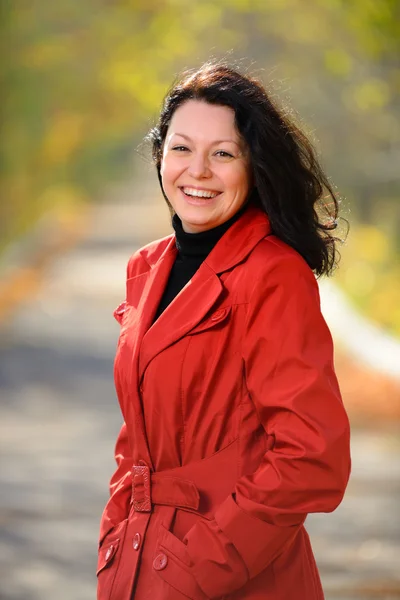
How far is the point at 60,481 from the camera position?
7.56 meters

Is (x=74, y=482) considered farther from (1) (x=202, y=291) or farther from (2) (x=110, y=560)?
(1) (x=202, y=291)

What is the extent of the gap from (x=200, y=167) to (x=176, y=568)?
917 millimetres

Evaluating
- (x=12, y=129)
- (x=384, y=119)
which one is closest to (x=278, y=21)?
(x=384, y=119)

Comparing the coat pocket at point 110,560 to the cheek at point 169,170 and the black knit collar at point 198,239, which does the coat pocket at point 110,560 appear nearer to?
the black knit collar at point 198,239

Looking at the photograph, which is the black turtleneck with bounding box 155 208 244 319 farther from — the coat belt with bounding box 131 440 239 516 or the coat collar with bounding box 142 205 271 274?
the coat belt with bounding box 131 440 239 516

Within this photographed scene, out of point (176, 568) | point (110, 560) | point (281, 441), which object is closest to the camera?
point (281, 441)

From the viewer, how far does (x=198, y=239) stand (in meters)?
2.99

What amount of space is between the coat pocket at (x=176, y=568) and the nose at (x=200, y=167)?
0.83 meters

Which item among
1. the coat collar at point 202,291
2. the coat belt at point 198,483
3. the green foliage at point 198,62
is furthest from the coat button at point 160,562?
the green foliage at point 198,62

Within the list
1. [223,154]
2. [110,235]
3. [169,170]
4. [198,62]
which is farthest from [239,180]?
[110,235]

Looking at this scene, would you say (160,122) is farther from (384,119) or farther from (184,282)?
(384,119)

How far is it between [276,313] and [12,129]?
19.8 m

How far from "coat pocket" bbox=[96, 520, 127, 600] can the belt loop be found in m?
0.08

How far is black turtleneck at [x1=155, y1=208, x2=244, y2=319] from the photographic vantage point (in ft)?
9.73
